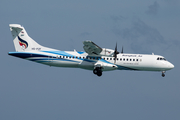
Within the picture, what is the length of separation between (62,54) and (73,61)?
6.15 ft

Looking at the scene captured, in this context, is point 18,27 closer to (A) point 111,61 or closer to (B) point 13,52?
(B) point 13,52

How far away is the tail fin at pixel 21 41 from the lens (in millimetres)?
37531

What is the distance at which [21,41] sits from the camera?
37812mm

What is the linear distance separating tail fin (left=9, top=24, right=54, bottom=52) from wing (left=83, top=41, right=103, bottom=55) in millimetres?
7204

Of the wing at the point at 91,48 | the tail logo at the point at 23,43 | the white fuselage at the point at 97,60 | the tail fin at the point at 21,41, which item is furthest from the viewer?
the tail logo at the point at 23,43

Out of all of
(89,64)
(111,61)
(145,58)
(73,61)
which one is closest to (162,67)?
(145,58)

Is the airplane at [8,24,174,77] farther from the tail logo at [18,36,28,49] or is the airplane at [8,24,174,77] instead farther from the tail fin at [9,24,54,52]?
the tail logo at [18,36,28,49]

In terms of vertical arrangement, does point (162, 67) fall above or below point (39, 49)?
below

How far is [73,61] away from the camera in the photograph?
36.1 meters

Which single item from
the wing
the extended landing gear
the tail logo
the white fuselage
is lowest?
the extended landing gear

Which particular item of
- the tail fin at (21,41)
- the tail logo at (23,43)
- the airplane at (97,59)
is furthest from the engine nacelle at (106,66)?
the tail logo at (23,43)

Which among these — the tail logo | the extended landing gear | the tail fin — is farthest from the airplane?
the tail logo

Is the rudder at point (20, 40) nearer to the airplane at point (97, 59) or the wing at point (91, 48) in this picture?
the airplane at point (97, 59)

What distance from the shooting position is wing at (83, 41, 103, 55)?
109ft
